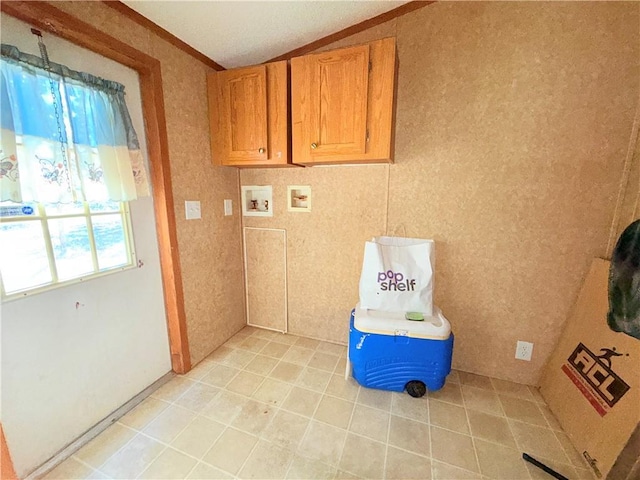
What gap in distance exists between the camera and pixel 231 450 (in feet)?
4.17

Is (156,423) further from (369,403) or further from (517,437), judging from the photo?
(517,437)

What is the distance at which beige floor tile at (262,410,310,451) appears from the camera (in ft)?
4.33

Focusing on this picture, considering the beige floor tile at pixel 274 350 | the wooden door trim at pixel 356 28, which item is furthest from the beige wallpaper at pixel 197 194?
the wooden door trim at pixel 356 28

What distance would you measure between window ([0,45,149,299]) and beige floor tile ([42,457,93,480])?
836 mm

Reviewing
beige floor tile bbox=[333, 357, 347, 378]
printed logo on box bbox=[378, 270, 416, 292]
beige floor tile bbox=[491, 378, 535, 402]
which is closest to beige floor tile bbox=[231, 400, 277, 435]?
beige floor tile bbox=[333, 357, 347, 378]

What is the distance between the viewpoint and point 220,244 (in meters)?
2.07

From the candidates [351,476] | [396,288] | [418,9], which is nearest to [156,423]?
[351,476]

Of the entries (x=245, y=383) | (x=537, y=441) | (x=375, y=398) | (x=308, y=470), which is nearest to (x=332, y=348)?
(x=375, y=398)

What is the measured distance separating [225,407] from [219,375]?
312 millimetres

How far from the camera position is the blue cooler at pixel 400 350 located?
1.49 m

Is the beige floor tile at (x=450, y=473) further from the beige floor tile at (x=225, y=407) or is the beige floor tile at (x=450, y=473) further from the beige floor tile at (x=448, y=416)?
the beige floor tile at (x=225, y=407)

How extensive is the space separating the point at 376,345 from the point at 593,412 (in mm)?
1084

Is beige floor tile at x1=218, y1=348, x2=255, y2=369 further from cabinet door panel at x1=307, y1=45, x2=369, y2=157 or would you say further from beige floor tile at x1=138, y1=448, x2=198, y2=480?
cabinet door panel at x1=307, y1=45, x2=369, y2=157

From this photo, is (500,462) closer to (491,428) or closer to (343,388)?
(491,428)
